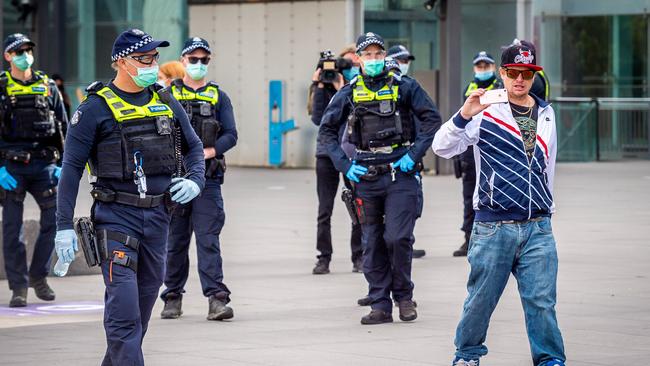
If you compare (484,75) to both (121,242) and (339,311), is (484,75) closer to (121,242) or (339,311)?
(339,311)

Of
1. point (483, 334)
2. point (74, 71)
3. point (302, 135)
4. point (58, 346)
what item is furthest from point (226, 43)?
point (483, 334)

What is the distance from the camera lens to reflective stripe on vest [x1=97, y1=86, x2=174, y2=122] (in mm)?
7352

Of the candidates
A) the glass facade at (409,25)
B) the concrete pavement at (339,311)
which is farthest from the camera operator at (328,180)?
the glass facade at (409,25)

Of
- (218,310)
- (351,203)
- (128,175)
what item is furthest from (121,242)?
(351,203)

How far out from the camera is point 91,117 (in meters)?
7.32

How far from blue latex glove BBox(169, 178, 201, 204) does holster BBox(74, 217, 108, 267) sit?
0.46m

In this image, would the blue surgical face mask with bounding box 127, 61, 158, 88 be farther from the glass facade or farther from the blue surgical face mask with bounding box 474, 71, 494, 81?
the glass facade

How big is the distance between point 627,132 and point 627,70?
1687 mm

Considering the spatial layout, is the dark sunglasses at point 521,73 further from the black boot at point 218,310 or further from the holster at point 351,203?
the black boot at point 218,310

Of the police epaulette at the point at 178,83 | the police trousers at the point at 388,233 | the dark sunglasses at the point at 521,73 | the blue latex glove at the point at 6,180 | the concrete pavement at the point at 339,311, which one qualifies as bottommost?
the concrete pavement at the point at 339,311

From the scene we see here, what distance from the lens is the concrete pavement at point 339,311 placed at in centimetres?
884

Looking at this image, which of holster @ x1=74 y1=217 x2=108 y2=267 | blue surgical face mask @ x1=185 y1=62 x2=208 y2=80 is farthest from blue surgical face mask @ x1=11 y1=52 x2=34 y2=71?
holster @ x1=74 y1=217 x2=108 y2=267

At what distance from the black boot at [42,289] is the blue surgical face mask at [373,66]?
3302 millimetres

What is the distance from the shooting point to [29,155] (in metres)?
11.4
